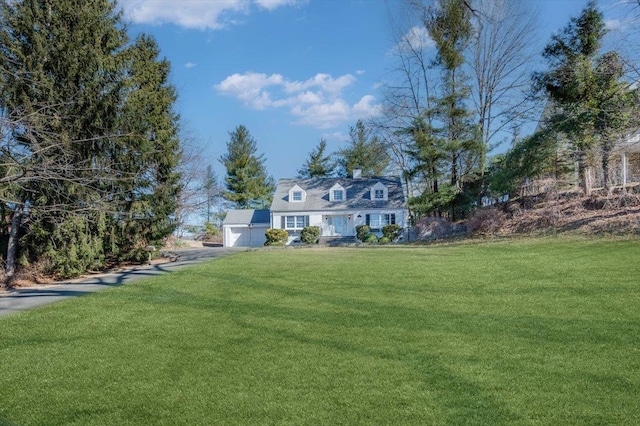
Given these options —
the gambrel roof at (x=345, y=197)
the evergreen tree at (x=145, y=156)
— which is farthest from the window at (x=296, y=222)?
the evergreen tree at (x=145, y=156)

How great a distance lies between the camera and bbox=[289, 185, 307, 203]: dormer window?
3406 centimetres

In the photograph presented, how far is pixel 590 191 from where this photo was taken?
18594mm

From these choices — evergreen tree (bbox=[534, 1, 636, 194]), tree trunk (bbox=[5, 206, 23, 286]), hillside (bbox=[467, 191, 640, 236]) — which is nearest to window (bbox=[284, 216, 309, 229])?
hillside (bbox=[467, 191, 640, 236])

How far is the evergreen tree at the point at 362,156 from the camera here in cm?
4275

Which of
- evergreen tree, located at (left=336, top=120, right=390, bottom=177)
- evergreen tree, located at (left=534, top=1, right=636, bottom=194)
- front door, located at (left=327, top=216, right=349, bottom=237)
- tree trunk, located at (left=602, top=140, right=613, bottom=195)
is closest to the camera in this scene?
Result: evergreen tree, located at (left=534, top=1, right=636, bottom=194)

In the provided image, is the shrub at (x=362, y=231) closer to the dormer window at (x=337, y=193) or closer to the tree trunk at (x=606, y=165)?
the dormer window at (x=337, y=193)

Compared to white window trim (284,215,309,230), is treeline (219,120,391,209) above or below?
above

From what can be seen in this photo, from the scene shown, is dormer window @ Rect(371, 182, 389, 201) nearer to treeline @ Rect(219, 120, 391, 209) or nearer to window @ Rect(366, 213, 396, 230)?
window @ Rect(366, 213, 396, 230)

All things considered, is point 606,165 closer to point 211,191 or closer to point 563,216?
point 563,216

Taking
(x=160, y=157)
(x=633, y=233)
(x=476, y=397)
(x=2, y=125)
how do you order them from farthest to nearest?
(x=160, y=157) → (x=633, y=233) → (x=2, y=125) → (x=476, y=397)

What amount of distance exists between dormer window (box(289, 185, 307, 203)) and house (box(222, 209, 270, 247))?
350 cm

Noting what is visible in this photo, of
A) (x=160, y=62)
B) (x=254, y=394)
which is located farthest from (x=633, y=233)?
(x=160, y=62)

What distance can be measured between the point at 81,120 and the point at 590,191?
67.6 feet

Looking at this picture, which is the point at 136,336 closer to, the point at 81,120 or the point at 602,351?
the point at 602,351
